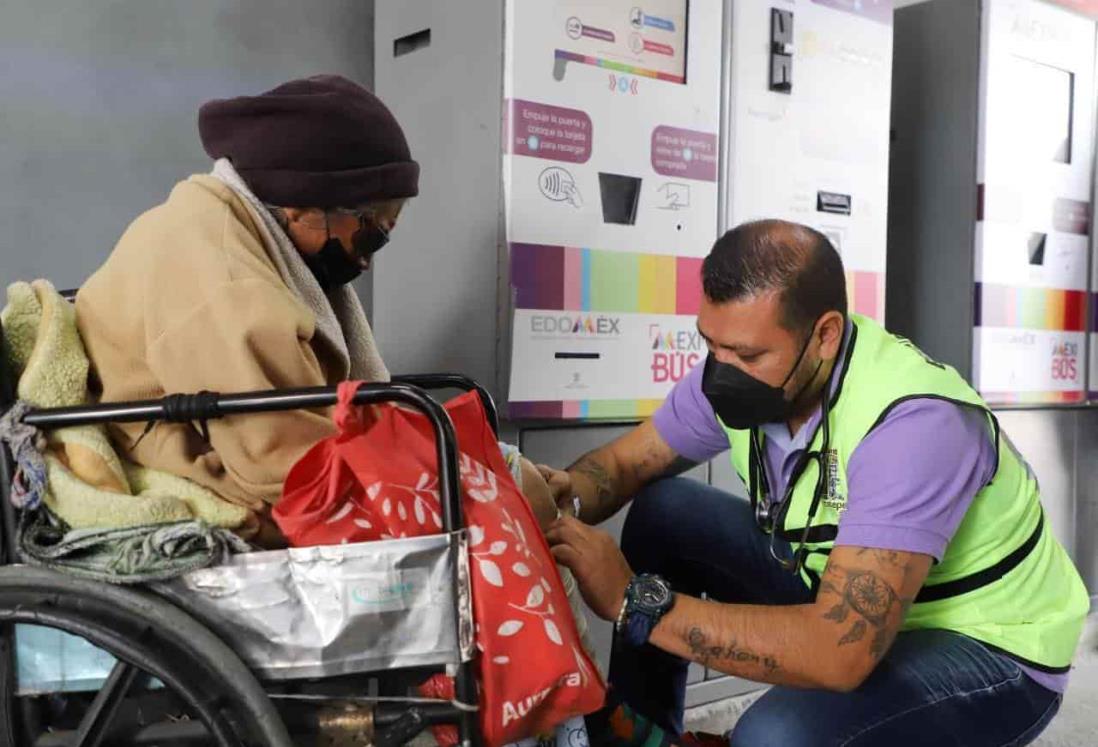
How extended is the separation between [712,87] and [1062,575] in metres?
1.27

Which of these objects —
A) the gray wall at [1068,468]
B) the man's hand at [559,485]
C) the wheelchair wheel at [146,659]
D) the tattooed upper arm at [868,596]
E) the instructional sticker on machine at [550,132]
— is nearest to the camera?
the wheelchair wheel at [146,659]

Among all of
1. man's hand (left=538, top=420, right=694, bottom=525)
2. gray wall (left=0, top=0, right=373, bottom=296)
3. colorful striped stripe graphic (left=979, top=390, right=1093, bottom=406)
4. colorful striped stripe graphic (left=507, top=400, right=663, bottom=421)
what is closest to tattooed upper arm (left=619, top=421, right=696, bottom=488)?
man's hand (left=538, top=420, right=694, bottom=525)

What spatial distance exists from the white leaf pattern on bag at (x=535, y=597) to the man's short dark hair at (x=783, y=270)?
1.74 feet

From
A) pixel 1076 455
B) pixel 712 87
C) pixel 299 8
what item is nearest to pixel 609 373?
pixel 712 87

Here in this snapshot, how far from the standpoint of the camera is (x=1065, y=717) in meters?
2.31

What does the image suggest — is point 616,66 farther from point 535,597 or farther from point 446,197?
point 535,597

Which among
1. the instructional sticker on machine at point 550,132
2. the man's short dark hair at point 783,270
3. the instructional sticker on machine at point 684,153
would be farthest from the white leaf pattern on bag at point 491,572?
the instructional sticker on machine at point 684,153

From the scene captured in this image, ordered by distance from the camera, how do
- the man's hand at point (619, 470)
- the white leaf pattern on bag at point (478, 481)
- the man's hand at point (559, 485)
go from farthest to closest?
the man's hand at point (619, 470)
the man's hand at point (559, 485)
the white leaf pattern on bag at point (478, 481)

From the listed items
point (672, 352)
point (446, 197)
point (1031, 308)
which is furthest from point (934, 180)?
point (446, 197)

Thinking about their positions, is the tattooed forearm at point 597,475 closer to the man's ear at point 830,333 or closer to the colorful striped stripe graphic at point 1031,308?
the man's ear at point 830,333

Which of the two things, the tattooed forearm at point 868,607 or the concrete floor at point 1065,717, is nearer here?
the tattooed forearm at point 868,607

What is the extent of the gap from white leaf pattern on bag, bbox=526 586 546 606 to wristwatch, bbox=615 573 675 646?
0.24m

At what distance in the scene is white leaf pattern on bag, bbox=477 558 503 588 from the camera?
1053 mm

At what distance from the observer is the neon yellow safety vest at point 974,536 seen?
1.41 m
